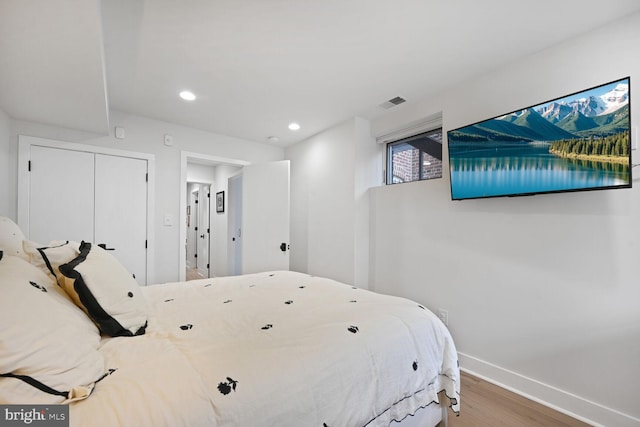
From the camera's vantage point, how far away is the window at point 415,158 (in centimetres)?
281

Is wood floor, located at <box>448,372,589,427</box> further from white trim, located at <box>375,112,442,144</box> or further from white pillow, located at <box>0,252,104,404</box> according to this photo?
white trim, located at <box>375,112,442,144</box>

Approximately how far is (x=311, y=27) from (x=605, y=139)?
190cm

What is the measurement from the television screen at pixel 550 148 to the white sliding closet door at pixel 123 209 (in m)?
3.35

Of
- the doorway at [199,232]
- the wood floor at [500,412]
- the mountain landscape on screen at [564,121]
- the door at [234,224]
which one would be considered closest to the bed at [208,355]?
the wood floor at [500,412]

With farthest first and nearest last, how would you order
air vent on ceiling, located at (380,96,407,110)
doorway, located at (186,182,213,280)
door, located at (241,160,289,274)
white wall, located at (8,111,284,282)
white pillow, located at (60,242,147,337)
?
1. doorway, located at (186,182,213,280)
2. door, located at (241,160,289,274)
3. white wall, located at (8,111,284,282)
4. air vent on ceiling, located at (380,96,407,110)
5. white pillow, located at (60,242,147,337)

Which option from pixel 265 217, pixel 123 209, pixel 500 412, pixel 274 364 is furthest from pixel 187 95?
pixel 500 412

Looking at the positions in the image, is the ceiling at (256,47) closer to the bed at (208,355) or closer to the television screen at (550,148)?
the television screen at (550,148)

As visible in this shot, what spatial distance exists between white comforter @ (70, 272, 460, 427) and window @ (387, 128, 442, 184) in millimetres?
1660

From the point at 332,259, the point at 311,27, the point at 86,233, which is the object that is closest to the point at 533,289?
the point at 332,259

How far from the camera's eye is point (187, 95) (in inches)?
106

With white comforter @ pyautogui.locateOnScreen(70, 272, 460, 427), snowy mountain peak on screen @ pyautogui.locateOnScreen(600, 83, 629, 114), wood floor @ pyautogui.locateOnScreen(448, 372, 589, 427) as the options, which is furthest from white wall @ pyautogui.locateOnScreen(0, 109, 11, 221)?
snowy mountain peak on screen @ pyautogui.locateOnScreen(600, 83, 629, 114)

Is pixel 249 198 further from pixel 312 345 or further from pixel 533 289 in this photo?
pixel 533 289

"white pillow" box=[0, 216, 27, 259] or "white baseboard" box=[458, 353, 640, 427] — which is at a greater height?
"white pillow" box=[0, 216, 27, 259]

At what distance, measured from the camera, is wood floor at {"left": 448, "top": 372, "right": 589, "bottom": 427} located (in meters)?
1.74
